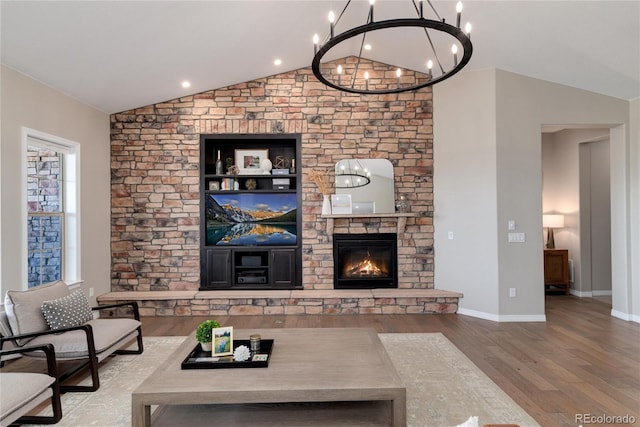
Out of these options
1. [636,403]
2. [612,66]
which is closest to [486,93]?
[612,66]

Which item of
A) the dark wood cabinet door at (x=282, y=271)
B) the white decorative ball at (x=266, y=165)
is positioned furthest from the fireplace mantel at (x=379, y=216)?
the white decorative ball at (x=266, y=165)

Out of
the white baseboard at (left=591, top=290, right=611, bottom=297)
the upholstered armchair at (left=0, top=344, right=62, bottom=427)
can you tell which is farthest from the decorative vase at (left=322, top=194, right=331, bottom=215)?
the white baseboard at (left=591, top=290, right=611, bottom=297)

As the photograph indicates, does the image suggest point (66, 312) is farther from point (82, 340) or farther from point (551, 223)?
point (551, 223)

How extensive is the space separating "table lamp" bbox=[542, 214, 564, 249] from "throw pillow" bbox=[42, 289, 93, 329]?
22.4 ft

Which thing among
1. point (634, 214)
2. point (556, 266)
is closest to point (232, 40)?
point (634, 214)

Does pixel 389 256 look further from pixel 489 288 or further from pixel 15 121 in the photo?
pixel 15 121

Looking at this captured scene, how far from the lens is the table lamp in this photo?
6.25 meters

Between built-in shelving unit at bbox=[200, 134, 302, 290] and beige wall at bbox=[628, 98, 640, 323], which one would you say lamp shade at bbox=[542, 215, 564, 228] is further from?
built-in shelving unit at bbox=[200, 134, 302, 290]

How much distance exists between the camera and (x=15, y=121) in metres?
3.61

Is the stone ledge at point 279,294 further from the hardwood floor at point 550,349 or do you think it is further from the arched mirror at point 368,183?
the arched mirror at point 368,183

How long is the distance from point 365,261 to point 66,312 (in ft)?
Answer: 12.3

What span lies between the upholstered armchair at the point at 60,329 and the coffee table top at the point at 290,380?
0.87 meters

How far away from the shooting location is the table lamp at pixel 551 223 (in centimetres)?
625

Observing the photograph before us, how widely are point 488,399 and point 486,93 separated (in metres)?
3.80
